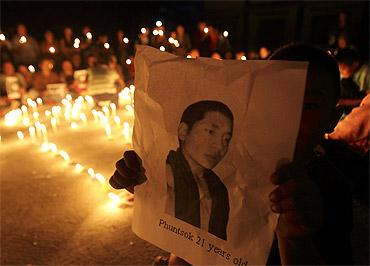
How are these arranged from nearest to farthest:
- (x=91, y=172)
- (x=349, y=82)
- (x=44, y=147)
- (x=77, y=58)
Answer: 1. (x=91, y=172)
2. (x=349, y=82)
3. (x=44, y=147)
4. (x=77, y=58)

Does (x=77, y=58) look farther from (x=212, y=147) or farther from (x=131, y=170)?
(x=212, y=147)

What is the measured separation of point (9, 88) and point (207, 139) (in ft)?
27.0

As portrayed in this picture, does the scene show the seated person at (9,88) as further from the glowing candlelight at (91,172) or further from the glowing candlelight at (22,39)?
the glowing candlelight at (91,172)

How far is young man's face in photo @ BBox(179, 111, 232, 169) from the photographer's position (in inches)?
36.3

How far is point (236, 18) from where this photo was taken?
41.6ft

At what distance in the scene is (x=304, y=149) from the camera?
99 cm

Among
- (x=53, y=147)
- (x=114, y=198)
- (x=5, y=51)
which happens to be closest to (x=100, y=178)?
(x=114, y=198)

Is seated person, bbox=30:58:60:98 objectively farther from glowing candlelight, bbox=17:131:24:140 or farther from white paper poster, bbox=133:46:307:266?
white paper poster, bbox=133:46:307:266

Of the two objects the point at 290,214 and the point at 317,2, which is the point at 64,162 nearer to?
the point at 290,214

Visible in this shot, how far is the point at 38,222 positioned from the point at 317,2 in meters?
11.1

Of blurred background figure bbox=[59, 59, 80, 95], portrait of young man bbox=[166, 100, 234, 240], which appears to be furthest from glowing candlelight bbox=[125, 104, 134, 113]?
portrait of young man bbox=[166, 100, 234, 240]

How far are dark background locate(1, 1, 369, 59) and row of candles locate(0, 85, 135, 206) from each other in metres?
6.43

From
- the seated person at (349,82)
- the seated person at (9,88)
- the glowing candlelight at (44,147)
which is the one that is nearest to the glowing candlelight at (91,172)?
the glowing candlelight at (44,147)

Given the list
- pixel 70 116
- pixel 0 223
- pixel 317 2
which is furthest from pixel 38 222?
pixel 317 2
